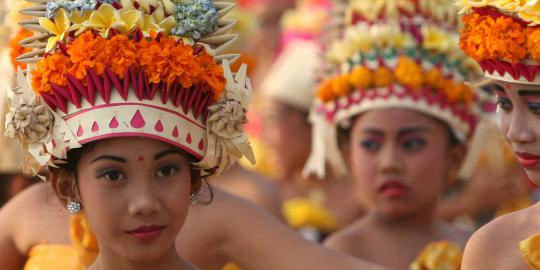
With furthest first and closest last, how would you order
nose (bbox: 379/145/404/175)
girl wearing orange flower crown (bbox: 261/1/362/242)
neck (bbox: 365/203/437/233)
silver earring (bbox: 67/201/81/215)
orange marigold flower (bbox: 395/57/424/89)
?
girl wearing orange flower crown (bbox: 261/1/362/242) → neck (bbox: 365/203/437/233) → orange marigold flower (bbox: 395/57/424/89) → nose (bbox: 379/145/404/175) → silver earring (bbox: 67/201/81/215)

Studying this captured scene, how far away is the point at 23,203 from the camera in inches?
222

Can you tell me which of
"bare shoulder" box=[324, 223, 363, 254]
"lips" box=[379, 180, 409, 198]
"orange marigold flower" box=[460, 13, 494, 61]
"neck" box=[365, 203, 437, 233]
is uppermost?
"orange marigold flower" box=[460, 13, 494, 61]

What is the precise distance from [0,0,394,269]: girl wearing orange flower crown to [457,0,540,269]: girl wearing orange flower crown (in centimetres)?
85

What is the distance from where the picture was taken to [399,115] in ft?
22.1

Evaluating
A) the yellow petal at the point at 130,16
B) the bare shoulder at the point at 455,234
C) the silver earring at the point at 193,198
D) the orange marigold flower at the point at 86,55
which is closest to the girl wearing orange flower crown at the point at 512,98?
the silver earring at the point at 193,198

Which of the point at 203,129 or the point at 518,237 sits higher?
the point at 203,129

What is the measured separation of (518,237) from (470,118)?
2404 mm

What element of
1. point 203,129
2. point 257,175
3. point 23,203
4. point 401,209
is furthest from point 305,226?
point 203,129

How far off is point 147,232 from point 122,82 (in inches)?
19.6

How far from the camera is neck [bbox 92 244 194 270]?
15.9 feet

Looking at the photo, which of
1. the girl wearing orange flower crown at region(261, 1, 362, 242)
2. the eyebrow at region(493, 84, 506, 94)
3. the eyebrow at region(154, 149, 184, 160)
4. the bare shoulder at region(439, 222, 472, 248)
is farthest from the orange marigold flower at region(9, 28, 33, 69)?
the girl wearing orange flower crown at region(261, 1, 362, 242)

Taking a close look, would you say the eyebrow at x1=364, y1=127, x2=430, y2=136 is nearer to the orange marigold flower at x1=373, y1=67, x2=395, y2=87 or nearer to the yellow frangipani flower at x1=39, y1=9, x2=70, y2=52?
the orange marigold flower at x1=373, y1=67, x2=395, y2=87

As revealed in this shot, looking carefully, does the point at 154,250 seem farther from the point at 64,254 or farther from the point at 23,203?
the point at 23,203

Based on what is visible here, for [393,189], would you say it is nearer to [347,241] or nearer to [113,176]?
[347,241]
